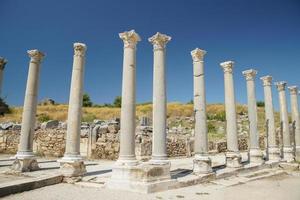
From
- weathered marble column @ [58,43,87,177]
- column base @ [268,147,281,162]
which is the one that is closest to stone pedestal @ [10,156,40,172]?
weathered marble column @ [58,43,87,177]

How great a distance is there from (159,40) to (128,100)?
2667 millimetres

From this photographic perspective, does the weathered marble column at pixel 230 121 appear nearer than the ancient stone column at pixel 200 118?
No

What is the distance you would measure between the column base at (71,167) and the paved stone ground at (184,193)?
0.67 m

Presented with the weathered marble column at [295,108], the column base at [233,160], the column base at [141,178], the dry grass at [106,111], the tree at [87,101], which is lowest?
the column base at [141,178]

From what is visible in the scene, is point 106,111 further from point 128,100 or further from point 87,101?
point 128,100

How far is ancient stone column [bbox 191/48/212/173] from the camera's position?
1117cm

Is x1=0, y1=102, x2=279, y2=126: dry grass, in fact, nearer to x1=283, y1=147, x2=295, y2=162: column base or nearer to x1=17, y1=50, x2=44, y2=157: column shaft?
x1=283, y1=147, x2=295, y2=162: column base

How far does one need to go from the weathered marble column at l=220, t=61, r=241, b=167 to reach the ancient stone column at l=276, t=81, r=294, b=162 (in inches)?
257

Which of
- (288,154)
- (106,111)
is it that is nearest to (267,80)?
(288,154)

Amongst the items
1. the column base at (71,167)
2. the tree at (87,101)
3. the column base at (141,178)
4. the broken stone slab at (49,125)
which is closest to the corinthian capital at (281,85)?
the column base at (141,178)

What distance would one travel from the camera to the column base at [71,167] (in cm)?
1030

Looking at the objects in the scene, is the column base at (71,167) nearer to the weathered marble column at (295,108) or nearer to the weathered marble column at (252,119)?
the weathered marble column at (252,119)

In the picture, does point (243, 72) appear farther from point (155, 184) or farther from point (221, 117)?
point (221, 117)

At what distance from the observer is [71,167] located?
1037 cm
